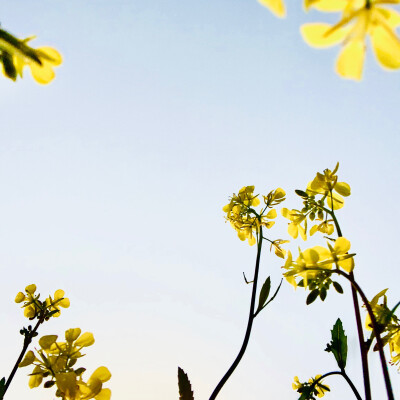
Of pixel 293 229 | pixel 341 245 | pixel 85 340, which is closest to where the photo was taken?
pixel 341 245

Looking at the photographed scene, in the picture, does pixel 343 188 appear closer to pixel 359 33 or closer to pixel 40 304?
pixel 359 33

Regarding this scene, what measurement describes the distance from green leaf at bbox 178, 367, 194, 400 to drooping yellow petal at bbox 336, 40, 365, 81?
1210mm

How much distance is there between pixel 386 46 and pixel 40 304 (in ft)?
7.24

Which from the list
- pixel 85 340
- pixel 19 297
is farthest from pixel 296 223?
pixel 19 297

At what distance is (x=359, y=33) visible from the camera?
0.56 meters

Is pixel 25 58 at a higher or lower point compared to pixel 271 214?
lower

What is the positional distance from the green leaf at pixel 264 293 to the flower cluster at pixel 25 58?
3.97ft

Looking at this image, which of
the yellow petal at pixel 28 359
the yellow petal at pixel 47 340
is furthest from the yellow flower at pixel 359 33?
the yellow petal at pixel 28 359

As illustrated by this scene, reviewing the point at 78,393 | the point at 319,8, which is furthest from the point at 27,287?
the point at 319,8

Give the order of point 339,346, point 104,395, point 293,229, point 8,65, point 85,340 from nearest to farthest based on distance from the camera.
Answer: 1. point 8,65
2. point 104,395
3. point 85,340
4. point 339,346
5. point 293,229

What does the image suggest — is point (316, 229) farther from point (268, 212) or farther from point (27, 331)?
point (27, 331)

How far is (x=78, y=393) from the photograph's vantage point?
1.03m

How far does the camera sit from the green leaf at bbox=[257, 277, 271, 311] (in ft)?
5.31

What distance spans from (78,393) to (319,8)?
1078mm
